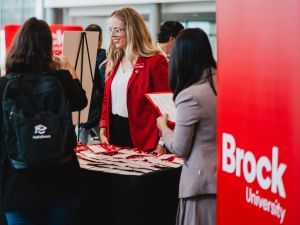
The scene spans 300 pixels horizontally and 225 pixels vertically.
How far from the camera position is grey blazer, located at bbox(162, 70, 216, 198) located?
2.37 metres

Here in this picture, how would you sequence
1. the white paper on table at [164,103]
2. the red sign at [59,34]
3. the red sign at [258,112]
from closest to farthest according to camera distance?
the red sign at [258,112], the white paper on table at [164,103], the red sign at [59,34]

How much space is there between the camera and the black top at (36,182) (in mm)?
2488

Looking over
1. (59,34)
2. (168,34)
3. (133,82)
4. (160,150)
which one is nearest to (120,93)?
(133,82)

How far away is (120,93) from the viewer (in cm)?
353

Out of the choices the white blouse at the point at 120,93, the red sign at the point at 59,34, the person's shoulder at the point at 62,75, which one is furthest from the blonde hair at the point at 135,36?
the red sign at the point at 59,34

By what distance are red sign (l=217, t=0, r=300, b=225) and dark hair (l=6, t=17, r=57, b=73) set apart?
1018 millimetres

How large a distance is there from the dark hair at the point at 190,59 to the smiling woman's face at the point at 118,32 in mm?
1122

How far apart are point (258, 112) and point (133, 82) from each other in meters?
1.98

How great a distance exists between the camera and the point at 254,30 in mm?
1564

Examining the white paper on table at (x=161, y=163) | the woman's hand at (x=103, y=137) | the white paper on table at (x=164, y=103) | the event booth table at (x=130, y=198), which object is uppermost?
the white paper on table at (x=164, y=103)

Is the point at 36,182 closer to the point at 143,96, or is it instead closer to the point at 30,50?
the point at 30,50

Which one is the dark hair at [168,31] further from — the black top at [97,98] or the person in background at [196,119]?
the person in background at [196,119]

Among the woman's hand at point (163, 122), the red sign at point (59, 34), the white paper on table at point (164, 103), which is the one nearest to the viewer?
the woman's hand at point (163, 122)

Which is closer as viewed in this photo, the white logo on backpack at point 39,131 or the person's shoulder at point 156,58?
the white logo on backpack at point 39,131
